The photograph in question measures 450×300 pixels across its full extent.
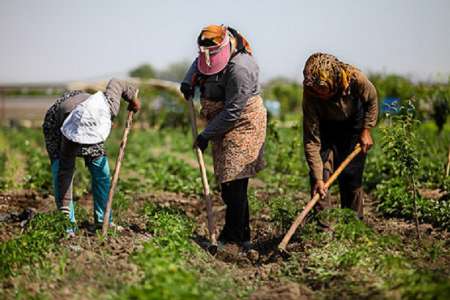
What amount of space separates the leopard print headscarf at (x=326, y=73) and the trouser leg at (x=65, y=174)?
1.89m

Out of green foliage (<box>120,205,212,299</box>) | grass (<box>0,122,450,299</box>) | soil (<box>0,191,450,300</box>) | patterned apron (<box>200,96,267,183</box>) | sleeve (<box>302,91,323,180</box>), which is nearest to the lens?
green foliage (<box>120,205,212,299</box>)

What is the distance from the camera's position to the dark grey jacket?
4793 mm

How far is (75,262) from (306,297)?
5.04ft

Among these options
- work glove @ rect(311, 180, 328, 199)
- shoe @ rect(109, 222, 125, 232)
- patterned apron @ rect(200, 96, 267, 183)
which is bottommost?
shoe @ rect(109, 222, 125, 232)

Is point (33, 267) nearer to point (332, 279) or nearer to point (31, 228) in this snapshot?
point (31, 228)

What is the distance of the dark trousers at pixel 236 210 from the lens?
5.10 metres

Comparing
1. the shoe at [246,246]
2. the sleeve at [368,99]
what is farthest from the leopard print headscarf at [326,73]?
the shoe at [246,246]

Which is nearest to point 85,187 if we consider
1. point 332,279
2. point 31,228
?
point 31,228

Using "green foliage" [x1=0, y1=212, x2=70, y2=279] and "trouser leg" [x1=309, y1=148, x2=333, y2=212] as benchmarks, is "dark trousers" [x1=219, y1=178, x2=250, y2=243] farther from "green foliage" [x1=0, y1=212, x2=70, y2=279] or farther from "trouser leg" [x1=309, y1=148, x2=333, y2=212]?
"green foliage" [x1=0, y1=212, x2=70, y2=279]

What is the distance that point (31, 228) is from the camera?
4434 mm

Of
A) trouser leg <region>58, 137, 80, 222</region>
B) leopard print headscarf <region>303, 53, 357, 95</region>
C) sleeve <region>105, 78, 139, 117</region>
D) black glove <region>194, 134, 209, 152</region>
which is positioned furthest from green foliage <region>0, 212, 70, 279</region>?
leopard print headscarf <region>303, 53, 357, 95</region>

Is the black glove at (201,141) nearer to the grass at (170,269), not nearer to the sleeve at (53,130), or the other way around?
the grass at (170,269)

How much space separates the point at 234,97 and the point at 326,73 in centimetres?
75

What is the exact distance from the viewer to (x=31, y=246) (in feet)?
13.3
